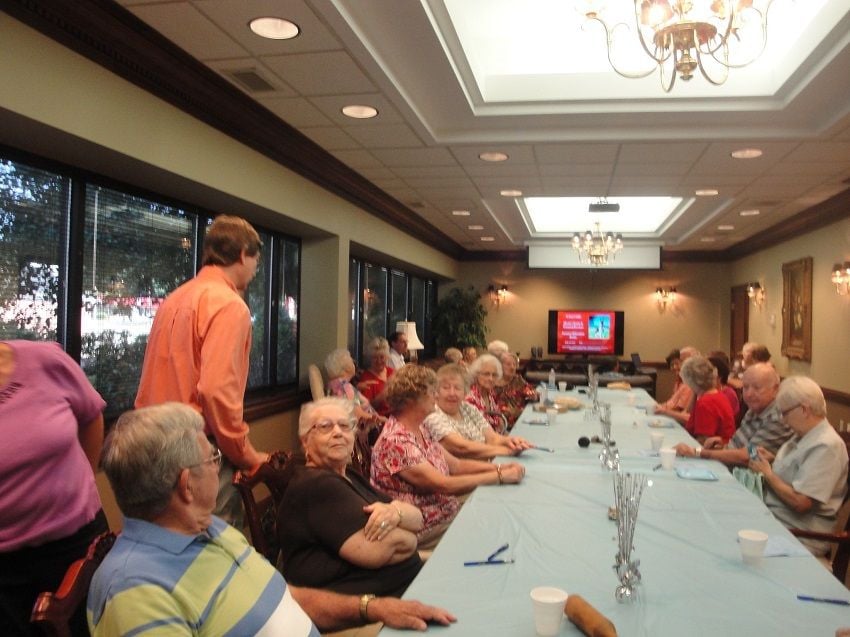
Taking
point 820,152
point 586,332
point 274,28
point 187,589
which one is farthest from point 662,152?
point 586,332

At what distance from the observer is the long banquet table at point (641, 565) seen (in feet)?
5.45

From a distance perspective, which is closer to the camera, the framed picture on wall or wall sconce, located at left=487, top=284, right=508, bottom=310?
the framed picture on wall

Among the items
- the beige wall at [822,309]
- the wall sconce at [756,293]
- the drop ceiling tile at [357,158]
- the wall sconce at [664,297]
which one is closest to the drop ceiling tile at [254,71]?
the drop ceiling tile at [357,158]

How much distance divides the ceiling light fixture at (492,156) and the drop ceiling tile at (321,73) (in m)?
1.62

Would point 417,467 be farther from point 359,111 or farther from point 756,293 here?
point 756,293

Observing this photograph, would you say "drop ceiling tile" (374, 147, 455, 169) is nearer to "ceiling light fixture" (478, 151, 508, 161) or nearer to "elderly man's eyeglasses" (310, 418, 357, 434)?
"ceiling light fixture" (478, 151, 508, 161)

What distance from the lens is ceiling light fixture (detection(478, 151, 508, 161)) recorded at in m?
5.35

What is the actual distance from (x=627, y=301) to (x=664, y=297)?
68 centimetres

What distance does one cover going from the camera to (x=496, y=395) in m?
6.73

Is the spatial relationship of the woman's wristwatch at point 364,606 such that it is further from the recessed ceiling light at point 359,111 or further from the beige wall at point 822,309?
the beige wall at point 822,309

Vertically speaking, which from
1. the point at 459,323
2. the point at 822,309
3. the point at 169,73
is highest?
the point at 169,73

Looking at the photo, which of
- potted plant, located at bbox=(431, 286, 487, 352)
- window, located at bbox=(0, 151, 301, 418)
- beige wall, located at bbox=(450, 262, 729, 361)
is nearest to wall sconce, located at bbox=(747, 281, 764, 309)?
beige wall, located at bbox=(450, 262, 729, 361)

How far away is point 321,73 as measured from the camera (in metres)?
3.67

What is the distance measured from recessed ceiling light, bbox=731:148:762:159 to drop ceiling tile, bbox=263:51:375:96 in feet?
9.66
